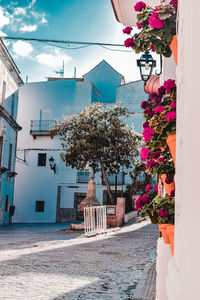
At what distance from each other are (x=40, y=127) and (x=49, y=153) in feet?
8.14

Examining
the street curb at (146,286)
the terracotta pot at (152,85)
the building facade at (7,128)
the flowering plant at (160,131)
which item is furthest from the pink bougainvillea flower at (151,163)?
the building facade at (7,128)

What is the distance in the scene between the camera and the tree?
20938 millimetres

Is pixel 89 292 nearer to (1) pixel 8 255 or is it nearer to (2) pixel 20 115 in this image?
(1) pixel 8 255

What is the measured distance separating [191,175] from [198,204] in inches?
5.4

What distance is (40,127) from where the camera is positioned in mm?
34312

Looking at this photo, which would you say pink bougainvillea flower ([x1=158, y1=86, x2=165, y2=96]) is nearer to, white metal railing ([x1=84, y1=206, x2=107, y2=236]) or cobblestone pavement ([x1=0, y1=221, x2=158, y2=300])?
cobblestone pavement ([x1=0, y1=221, x2=158, y2=300])

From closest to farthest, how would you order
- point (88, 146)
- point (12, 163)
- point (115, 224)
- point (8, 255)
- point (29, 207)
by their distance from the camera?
1. point (8, 255)
2. point (115, 224)
3. point (88, 146)
4. point (12, 163)
5. point (29, 207)

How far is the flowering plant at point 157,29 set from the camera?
290 cm

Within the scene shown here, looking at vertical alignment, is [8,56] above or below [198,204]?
above

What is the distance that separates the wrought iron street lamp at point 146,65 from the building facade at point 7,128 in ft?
61.1

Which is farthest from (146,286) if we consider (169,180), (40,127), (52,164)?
(40,127)

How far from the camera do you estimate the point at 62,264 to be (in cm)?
796

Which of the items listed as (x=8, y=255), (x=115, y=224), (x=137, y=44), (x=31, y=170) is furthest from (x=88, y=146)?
(x=137, y=44)

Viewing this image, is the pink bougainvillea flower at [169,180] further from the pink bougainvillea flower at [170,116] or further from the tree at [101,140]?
the tree at [101,140]
